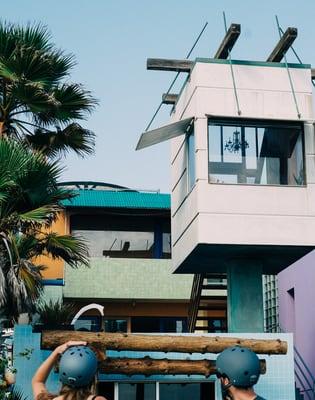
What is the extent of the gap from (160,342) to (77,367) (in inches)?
344

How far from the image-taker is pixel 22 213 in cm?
1670

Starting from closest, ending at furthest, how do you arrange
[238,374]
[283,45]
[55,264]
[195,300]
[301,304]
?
[238,374], [283,45], [195,300], [301,304], [55,264]

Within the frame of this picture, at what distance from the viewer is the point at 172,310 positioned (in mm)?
27609

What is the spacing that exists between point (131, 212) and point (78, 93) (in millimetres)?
10062

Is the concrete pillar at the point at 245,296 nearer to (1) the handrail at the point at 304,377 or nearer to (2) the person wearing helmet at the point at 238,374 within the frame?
(1) the handrail at the point at 304,377

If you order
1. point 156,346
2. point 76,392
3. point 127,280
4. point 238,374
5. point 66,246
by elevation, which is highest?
point 127,280

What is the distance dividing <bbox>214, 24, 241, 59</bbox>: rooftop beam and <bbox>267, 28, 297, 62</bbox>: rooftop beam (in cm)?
99

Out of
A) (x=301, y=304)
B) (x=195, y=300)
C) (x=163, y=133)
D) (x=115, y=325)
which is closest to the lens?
(x=163, y=133)

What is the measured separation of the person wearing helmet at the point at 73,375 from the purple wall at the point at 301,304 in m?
17.6

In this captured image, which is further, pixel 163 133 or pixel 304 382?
pixel 304 382

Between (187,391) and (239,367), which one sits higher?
(187,391)

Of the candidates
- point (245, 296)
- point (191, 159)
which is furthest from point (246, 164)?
point (245, 296)

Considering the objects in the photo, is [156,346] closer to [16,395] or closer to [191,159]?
[16,395]

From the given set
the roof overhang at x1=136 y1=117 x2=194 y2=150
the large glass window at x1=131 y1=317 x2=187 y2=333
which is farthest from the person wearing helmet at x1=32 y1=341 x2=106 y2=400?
the large glass window at x1=131 y1=317 x2=187 y2=333
